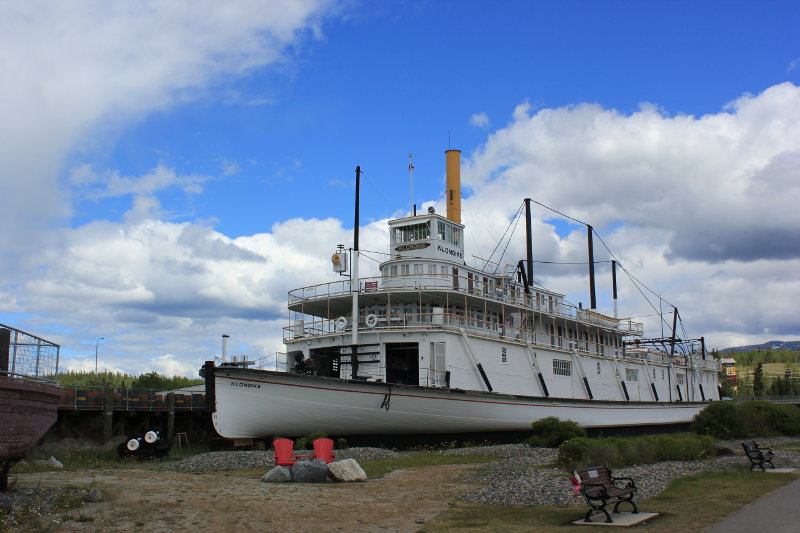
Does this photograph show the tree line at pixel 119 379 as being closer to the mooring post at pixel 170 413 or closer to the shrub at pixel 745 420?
the mooring post at pixel 170 413

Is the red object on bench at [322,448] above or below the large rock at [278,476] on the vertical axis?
above

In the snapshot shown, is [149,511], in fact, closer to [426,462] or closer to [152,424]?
[426,462]

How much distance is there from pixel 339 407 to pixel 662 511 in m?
13.8

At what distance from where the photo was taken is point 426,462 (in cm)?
2052

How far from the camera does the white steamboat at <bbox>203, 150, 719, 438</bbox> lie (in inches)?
920

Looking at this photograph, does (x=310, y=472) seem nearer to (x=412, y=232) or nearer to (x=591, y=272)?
(x=412, y=232)

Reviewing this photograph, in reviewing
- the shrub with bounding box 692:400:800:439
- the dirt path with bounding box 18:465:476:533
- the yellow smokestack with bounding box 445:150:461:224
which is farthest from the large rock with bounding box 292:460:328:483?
the yellow smokestack with bounding box 445:150:461:224

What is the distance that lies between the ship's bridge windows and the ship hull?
27.6 feet

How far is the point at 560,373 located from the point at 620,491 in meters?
21.9

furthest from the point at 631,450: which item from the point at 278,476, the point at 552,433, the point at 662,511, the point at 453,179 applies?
the point at 453,179

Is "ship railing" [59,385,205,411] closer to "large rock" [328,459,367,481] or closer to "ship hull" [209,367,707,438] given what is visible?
"ship hull" [209,367,707,438]

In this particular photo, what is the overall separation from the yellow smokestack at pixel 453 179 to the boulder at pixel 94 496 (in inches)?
977

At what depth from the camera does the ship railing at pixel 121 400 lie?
26.3 m

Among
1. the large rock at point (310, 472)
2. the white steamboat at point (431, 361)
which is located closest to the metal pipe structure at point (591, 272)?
the white steamboat at point (431, 361)
